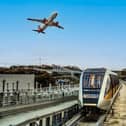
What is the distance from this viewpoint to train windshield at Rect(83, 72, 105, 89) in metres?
23.8

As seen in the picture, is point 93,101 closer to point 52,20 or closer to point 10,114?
point 10,114

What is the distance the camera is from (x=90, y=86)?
23.8 metres

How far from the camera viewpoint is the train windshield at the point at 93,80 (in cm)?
2380

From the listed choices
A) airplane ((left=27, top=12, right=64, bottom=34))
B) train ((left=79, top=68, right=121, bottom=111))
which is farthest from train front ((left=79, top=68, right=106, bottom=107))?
airplane ((left=27, top=12, right=64, bottom=34))

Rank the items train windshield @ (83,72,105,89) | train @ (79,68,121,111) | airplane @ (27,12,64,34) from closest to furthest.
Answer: train @ (79,68,121,111) < train windshield @ (83,72,105,89) < airplane @ (27,12,64,34)

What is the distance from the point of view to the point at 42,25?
171 feet

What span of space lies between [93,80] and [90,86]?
0.55m

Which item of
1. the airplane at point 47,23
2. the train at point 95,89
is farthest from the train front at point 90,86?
the airplane at point 47,23

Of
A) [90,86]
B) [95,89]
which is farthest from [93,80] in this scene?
[95,89]

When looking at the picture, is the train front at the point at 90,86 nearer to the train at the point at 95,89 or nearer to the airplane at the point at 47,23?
the train at the point at 95,89

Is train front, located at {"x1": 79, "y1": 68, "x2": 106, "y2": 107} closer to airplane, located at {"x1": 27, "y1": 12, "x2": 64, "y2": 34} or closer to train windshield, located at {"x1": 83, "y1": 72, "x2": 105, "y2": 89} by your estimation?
train windshield, located at {"x1": 83, "y1": 72, "x2": 105, "y2": 89}

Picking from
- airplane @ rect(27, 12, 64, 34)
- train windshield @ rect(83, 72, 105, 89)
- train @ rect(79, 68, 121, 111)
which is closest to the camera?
train @ rect(79, 68, 121, 111)

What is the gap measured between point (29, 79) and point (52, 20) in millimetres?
15389

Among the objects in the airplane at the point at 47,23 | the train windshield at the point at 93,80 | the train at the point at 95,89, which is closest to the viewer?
the train at the point at 95,89
